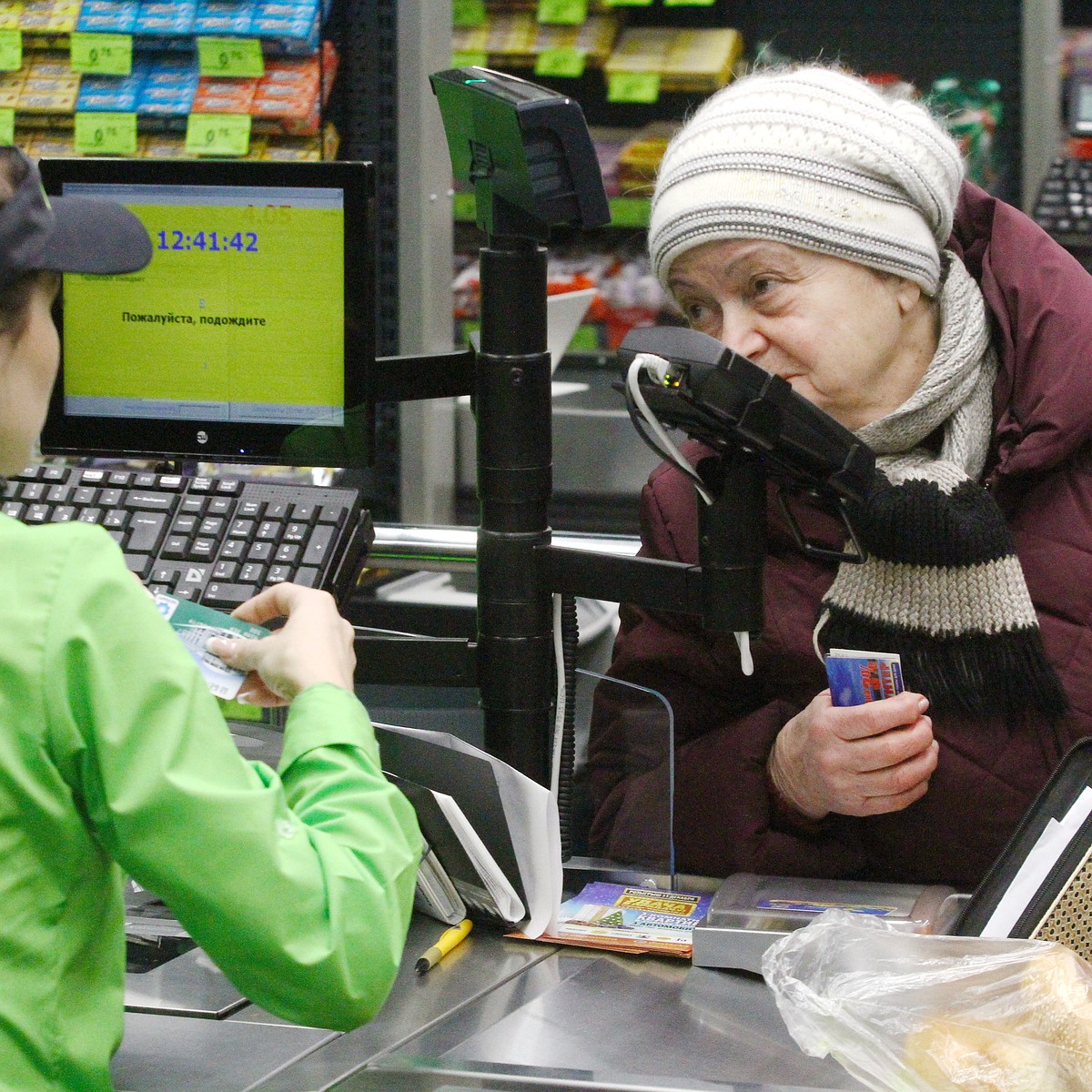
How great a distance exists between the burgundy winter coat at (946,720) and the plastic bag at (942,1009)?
29 cm

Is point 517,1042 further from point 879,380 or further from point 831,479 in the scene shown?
point 879,380

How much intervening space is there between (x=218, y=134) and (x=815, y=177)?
47.6 inches

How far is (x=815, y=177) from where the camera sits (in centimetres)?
143

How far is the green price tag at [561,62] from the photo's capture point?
384 centimetres

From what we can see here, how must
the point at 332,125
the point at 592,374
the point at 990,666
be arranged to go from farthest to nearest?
the point at 592,374 → the point at 332,125 → the point at 990,666

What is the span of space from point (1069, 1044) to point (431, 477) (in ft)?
5.56

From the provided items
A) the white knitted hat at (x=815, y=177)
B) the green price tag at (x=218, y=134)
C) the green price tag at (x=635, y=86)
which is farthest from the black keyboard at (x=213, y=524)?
the green price tag at (x=635, y=86)

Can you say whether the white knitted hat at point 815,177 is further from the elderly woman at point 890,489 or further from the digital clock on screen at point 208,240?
the digital clock on screen at point 208,240

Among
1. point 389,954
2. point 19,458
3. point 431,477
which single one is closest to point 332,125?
point 431,477

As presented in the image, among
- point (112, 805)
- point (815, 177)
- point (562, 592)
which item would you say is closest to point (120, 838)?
point (112, 805)

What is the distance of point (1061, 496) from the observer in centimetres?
149

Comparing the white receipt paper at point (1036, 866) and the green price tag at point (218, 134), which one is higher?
the green price tag at point (218, 134)

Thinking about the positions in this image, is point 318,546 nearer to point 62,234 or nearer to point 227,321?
point 227,321

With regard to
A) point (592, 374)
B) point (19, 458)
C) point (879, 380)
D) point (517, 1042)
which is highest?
point (19, 458)
